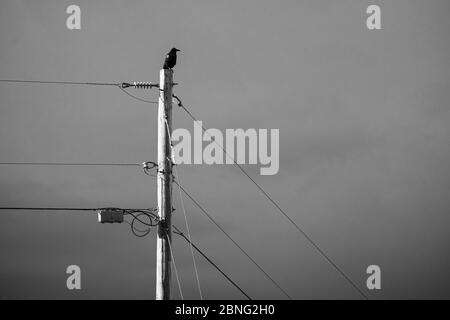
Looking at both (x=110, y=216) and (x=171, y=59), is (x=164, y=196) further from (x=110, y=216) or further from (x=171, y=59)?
(x=171, y=59)

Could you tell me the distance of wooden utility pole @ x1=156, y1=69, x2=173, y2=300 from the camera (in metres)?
20.2

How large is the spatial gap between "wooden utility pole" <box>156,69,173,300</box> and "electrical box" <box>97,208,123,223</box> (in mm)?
1120

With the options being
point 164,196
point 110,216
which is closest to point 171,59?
point 164,196

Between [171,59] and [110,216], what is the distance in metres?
4.71

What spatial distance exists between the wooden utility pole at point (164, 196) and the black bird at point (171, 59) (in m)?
0.49

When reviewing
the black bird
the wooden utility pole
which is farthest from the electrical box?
the black bird

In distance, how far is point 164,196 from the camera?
67.6 feet

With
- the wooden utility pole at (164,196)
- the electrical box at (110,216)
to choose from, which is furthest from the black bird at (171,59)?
the electrical box at (110,216)

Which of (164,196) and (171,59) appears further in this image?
(171,59)
